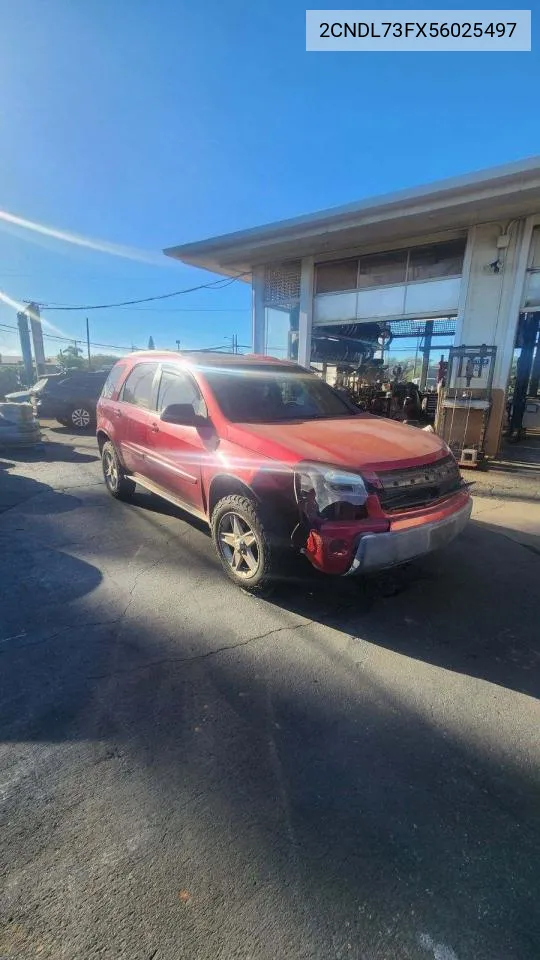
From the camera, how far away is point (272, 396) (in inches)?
163

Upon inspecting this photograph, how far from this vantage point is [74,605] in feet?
10.5

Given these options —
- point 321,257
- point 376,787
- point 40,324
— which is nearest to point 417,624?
point 376,787

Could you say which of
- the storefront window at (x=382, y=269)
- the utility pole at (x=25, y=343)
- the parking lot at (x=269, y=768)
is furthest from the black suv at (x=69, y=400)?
the utility pole at (x=25, y=343)

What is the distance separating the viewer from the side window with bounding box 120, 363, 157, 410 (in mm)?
4688

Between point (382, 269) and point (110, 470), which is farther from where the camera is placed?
point (382, 269)

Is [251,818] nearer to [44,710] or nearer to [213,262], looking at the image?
[44,710]

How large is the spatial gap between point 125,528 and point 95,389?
9.34m

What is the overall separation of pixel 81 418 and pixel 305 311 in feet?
22.9

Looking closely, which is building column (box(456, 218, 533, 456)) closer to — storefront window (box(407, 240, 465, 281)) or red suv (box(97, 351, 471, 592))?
storefront window (box(407, 240, 465, 281))

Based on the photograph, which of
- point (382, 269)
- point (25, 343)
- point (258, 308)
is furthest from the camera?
point (25, 343)

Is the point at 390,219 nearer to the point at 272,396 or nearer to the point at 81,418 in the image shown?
the point at 272,396

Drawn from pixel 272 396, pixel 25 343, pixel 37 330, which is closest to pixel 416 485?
pixel 272 396

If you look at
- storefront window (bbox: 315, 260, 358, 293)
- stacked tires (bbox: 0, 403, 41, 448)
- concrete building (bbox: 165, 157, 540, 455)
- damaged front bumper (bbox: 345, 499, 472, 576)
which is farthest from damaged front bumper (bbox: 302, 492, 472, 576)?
storefront window (bbox: 315, 260, 358, 293)

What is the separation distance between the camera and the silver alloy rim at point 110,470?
562 centimetres
